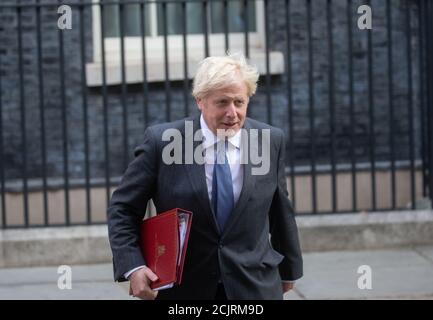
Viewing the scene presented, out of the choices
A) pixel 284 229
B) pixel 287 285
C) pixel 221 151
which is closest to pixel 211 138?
pixel 221 151

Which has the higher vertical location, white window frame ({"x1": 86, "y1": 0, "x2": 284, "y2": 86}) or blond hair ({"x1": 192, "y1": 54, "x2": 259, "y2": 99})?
white window frame ({"x1": 86, "y1": 0, "x2": 284, "y2": 86})

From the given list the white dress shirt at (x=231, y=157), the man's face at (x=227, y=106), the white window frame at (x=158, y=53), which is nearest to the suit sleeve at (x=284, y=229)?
the white dress shirt at (x=231, y=157)

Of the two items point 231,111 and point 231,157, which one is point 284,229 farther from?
point 231,111

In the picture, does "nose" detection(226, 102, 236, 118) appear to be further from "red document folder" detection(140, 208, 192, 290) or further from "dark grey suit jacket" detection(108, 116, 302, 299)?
"red document folder" detection(140, 208, 192, 290)

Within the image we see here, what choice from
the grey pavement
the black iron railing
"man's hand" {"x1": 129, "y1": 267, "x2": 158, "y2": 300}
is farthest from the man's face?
the black iron railing

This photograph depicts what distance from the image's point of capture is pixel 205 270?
14.4ft

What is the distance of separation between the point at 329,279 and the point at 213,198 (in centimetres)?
382

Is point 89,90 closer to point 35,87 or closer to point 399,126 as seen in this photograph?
point 35,87

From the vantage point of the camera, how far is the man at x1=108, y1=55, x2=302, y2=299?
4.32 m

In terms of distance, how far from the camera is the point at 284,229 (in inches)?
181

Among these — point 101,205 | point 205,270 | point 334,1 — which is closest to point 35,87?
point 101,205
